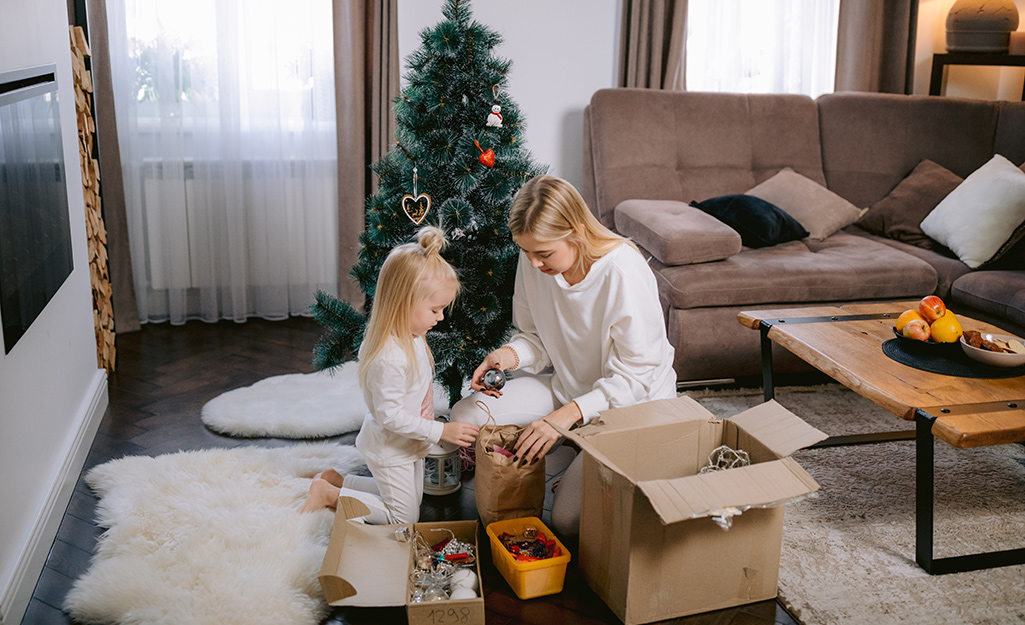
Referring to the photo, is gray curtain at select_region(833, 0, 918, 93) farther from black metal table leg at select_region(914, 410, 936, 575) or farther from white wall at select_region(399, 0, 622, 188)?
black metal table leg at select_region(914, 410, 936, 575)

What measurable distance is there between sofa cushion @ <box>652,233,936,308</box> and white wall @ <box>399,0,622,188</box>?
121 cm

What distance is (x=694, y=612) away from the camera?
1.82 m

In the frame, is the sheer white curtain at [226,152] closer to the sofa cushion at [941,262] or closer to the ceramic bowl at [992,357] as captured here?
the sofa cushion at [941,262]

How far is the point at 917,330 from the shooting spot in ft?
7.82

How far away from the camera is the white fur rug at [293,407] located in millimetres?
2744

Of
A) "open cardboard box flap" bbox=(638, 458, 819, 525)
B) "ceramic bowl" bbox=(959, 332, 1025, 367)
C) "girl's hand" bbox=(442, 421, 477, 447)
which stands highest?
"ceramic bowl" bbox=(959, 332, 1025, 367)

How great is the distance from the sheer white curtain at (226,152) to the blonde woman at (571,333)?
2.01 metres

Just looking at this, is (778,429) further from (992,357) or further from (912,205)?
(912,205)

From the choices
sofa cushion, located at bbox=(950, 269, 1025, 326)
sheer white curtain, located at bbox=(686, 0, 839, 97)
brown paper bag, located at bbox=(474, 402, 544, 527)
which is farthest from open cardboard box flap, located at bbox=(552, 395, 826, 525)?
sheer white curtain, located at bbox=(686, 0, 839, 97)

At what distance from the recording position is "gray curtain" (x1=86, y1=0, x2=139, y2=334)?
137 inches

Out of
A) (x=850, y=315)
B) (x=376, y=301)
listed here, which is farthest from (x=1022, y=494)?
(x=376, y=301)

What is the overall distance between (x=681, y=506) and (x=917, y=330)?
122cm

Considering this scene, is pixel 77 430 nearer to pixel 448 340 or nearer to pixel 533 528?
pixel 448 340

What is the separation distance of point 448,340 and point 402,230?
0.35m
